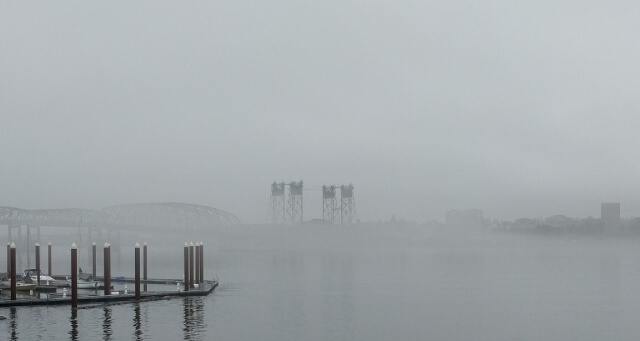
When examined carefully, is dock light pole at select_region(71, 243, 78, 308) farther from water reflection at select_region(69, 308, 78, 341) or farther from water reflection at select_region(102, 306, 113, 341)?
water reflection at select_region(102, 306, 113, 341)

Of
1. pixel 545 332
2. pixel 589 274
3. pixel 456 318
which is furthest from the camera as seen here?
pixel 589 274

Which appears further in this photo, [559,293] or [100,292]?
[559,293]

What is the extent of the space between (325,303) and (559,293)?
71.6 ft

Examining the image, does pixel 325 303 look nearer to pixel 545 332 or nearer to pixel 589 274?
pixel 545 332

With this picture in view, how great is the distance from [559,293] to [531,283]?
11.5 m

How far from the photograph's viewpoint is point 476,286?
74.2 m

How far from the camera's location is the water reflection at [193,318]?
41250 mm

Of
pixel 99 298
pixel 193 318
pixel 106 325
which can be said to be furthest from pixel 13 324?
pixel 193 318

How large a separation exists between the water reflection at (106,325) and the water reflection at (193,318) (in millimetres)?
3869

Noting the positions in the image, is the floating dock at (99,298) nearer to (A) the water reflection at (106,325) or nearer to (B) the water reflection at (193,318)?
(B) the water reflection at (193,318)

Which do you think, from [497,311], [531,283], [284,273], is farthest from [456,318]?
[284,273]

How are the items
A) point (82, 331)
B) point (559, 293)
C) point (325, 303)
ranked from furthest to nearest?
point (559, 293) < point (325, 303) < point (82, 331)

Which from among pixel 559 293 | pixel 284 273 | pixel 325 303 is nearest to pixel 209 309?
pixel 325 303

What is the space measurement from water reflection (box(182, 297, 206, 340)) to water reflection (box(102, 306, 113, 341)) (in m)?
3.87
